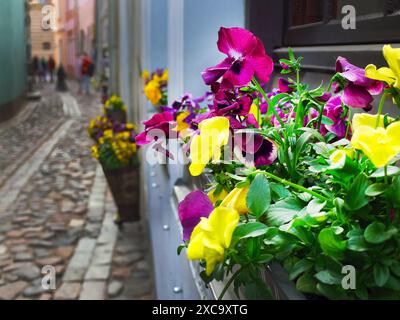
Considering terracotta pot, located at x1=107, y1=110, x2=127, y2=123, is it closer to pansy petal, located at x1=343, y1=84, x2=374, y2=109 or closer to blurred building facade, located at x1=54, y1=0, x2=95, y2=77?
pansy petal, located at x1=343, y1=84, x2=374, y2=109

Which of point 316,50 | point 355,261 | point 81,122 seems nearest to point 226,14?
point 316,50

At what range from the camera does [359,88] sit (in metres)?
0.96

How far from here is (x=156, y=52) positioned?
166 inches

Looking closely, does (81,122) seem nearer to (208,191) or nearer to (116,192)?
(116,192)

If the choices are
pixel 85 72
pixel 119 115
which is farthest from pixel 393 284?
pixel 85 72

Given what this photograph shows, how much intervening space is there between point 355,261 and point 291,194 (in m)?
0.17

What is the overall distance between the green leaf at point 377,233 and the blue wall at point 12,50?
592 inches

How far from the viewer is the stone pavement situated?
13.7 ft

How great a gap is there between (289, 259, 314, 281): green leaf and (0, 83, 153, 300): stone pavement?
2.59 ft

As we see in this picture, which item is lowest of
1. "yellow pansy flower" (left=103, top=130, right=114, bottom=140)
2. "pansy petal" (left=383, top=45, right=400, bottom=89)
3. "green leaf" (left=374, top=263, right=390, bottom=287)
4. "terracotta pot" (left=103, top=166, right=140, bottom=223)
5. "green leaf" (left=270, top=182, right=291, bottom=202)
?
"terracotta pot" (left=103, top=166, right=140, bottom=223)

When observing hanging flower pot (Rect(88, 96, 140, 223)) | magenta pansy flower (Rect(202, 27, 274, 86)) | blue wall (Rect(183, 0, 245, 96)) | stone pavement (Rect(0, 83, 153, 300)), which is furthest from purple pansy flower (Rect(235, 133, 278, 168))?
hanging flower pot (Rect(88, 96, 140, 223))

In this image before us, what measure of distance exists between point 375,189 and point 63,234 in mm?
4992

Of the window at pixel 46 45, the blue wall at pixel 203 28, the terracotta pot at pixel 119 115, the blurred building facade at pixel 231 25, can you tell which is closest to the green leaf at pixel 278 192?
the blurred building facade at pixel 231 25
